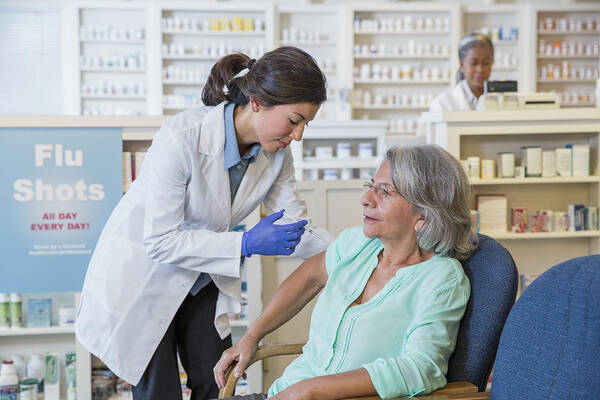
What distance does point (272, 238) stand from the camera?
1617 millimetres

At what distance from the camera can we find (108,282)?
1.76m

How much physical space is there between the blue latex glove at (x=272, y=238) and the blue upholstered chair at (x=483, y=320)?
1.48 feet

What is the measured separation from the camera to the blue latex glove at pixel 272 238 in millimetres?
1620

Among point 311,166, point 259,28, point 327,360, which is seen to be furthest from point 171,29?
point 327,360

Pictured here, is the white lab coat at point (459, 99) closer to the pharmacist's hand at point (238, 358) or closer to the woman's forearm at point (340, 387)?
the pharmacist's hand at point (238, 358)

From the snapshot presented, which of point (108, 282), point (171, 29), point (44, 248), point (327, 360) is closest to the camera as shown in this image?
point (327, 360)

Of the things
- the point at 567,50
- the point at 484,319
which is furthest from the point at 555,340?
the point at 567,50

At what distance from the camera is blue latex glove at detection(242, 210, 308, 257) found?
1.62 meters

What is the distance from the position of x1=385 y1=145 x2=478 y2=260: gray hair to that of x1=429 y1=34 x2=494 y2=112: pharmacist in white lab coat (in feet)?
8.13

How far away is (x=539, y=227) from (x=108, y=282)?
210 centimetres

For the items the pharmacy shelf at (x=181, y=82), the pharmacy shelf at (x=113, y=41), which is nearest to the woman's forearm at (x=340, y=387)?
the pharmacy shelf at (x=181, y=82)

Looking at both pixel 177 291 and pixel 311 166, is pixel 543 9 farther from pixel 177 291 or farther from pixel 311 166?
pixel 177 291

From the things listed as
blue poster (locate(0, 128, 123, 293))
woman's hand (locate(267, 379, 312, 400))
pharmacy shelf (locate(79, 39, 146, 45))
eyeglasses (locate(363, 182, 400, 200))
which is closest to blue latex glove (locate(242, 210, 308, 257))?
eyeglasses (locate(363, 182, 400, 200))

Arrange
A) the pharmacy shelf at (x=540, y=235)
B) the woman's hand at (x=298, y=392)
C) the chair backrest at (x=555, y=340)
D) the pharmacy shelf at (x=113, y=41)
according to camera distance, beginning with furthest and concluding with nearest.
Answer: the pharmacy shelf at (x=113, y=41) < the pharmacy shelf at (x=540, y=235) < the woman's hand at (x=298, y=392) < the chair backrest at (x=555, y=340)
